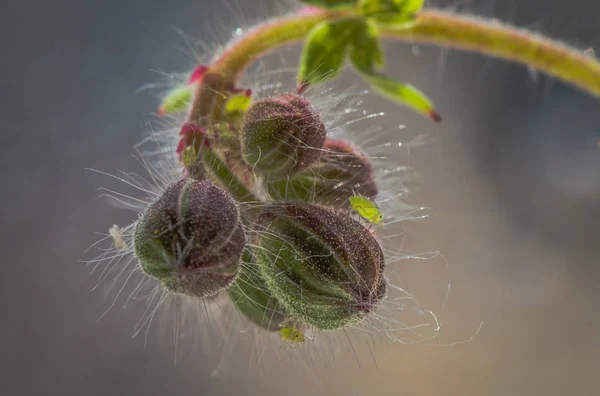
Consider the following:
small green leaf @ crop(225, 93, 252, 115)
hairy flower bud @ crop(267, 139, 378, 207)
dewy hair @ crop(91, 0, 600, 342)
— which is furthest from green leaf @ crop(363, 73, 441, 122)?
small green leaf @ crop(225, 93, 252, 115)

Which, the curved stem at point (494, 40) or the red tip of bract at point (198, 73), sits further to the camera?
the curved stem at point (494, 40)

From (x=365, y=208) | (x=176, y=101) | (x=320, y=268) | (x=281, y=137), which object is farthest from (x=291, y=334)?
(x=176, y=101)

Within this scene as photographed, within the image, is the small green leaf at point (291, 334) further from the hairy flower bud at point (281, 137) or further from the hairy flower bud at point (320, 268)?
the hairy flower bud at point (281, 137)

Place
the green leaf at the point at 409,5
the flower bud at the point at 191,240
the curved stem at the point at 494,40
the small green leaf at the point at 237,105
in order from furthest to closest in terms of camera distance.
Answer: the curved stem at the point at 494,40, the green leaf at the point at 409,5, the small green leaf at the point at 237,105, the flower bud at the point at 191,240

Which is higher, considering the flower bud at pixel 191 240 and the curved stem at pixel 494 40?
the curved stem at pixel 494 40

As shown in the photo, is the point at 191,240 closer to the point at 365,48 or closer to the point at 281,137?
the point at 281,137

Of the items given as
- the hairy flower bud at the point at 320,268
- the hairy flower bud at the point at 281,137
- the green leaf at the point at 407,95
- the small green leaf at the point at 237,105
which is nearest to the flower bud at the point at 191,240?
the hairy flower bud at the point at 320,268
